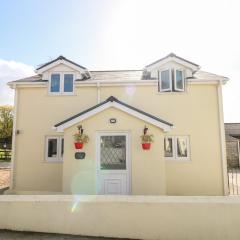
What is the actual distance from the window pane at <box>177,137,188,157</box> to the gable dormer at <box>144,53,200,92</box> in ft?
9.77

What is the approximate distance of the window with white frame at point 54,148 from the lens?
49.3ft

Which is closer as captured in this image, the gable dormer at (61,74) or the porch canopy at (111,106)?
the porch canopy at (111,106)

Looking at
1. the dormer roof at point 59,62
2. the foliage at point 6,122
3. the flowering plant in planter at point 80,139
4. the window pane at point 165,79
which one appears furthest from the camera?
the foliage at point 6,122

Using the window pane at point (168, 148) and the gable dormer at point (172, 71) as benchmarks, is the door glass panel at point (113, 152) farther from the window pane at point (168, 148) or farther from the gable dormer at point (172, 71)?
the gable dormer at point (172, 71)

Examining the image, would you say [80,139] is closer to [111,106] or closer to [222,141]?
[111,106]

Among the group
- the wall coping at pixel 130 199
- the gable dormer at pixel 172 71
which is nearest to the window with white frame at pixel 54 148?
the gable dormer at pixel 172 71

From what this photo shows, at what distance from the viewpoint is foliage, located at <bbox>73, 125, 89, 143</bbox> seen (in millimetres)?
11977

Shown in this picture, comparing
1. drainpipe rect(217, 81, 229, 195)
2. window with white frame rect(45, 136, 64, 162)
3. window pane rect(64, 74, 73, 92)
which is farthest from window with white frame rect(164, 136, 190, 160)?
window pane rect(64, 74, 73, 92)

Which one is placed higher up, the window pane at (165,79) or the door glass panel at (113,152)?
the window pane at (165,79)

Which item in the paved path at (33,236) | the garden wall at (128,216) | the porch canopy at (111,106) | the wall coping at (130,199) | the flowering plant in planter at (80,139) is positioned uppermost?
the porch canopy at (111,106)

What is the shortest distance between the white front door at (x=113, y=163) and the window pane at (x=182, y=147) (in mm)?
3883

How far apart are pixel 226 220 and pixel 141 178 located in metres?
5.25

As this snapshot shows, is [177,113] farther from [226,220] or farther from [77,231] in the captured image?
[77,231]

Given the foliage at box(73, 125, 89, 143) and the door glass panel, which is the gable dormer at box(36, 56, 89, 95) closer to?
the foliage at box(73, 125, 89, 143)
